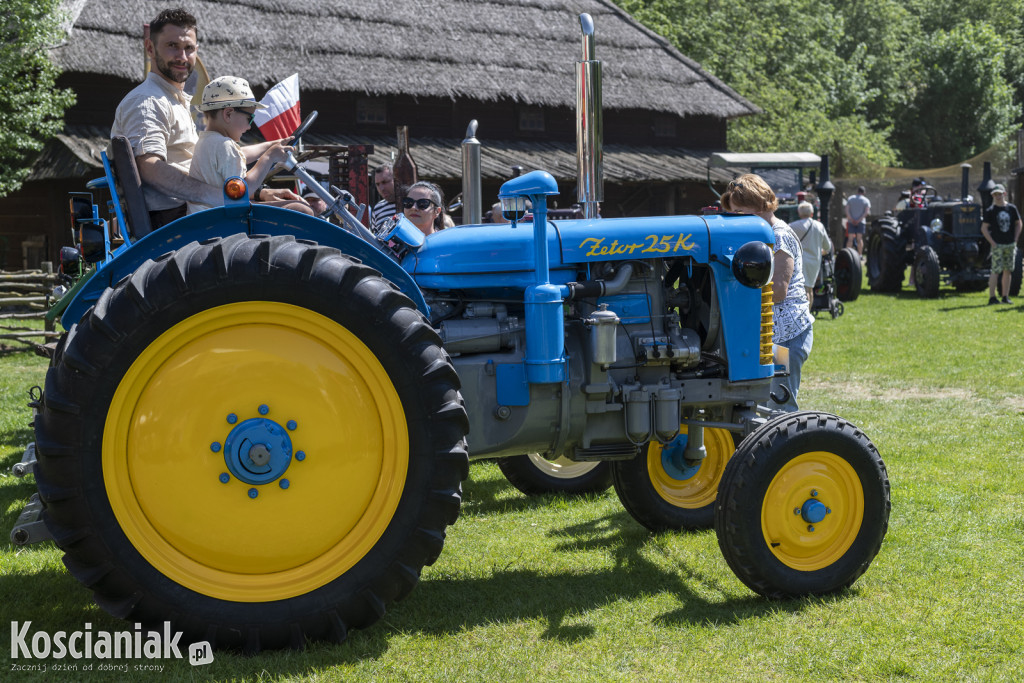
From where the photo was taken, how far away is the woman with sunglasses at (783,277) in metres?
4.91

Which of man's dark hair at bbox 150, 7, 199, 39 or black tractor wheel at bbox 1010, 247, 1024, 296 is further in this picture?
black tractor wheel at bbox 1010, 247, 1024, 296

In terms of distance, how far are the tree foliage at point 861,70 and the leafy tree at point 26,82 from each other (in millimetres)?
18511

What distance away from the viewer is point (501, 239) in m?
4.01

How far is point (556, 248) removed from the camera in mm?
4051

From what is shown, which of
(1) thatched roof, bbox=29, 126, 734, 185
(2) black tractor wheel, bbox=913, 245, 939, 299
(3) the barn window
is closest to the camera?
(2) black tractor wheel, bbox=913, 245, 939, 299

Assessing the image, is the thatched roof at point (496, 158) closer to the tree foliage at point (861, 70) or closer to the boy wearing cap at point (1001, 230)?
the tree foliage at point (861, 70)

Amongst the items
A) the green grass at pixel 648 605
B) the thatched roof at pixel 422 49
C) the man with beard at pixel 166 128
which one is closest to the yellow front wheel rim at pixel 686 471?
the green grass at pixel 648 605

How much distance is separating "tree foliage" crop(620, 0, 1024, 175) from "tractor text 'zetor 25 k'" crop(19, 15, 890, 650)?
28539 mm

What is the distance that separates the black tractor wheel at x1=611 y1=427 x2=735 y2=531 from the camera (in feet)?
16.1

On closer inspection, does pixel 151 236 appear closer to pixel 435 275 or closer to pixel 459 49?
pixel 435 275

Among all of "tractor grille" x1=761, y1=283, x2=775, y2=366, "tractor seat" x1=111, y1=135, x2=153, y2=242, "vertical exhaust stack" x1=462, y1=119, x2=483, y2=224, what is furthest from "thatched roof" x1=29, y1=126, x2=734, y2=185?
"tractor seat" x1=111, y1=135, x2=153, y2=242

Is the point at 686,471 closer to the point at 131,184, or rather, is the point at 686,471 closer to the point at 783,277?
the point at 783,277

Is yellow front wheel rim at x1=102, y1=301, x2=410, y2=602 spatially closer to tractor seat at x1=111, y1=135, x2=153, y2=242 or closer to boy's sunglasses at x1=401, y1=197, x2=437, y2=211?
tractor seat at x1=111, y1=135, x2=153, y2=242

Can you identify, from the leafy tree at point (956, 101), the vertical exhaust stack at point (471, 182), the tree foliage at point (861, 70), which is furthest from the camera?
the leafy tree at point (956, 101)
